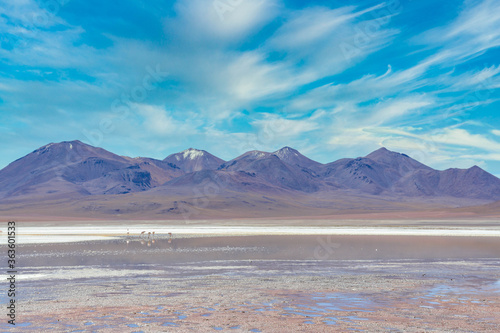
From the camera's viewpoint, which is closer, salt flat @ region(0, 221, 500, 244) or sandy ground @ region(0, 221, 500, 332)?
sandy ground @ region(0, 221, 500, 332)

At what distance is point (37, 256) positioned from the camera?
2800 centimetres

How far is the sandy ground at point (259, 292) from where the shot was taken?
11.5 meters

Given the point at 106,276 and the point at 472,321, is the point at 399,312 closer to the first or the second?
the point at 472,321

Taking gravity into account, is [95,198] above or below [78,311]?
above

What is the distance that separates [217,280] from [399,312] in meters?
7.97

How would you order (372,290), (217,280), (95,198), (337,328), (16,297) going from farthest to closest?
(95,198)
(217,280)
(372,290)
(16,297)
(337,328)

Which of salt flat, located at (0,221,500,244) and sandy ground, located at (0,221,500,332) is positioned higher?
salt flat, located at (0,221,500,244)

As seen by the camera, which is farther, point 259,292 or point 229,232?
point 229,232

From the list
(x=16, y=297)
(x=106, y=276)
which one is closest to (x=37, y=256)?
(x=106, y=276)

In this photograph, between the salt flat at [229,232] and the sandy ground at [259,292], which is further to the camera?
the salt flat at [229,232]

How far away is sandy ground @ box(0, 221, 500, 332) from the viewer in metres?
11.5

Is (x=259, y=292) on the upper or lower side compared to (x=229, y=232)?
lower

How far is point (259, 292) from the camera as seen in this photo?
15.9 metres

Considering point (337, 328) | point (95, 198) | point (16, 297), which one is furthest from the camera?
point (95, 198)
